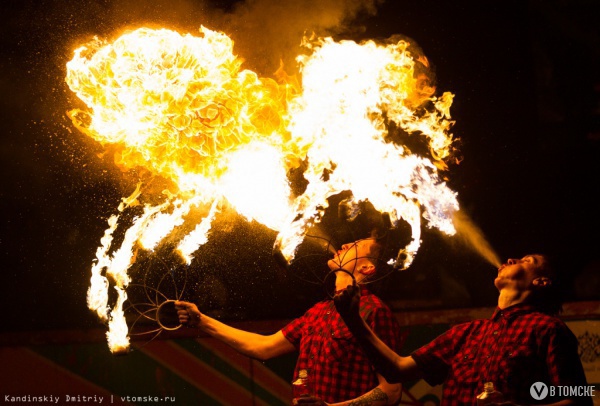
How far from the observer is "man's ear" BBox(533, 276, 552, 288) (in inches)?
164

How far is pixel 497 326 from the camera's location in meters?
4.10

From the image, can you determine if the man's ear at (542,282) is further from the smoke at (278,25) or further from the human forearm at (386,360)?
the smoke at (278,25)

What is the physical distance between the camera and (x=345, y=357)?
465 cm

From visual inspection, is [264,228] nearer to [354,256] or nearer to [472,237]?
[472,237]

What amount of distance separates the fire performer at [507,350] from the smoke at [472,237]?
11.8 feet

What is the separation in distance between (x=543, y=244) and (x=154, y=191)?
13.1 feet

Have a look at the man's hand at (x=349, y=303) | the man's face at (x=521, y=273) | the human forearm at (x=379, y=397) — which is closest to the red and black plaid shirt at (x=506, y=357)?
the man's face at (x=521, y=273)

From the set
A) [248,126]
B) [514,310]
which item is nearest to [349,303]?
[514,310]

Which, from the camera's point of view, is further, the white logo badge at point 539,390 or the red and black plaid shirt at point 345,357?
the red and black plaid shirt at point 345,357

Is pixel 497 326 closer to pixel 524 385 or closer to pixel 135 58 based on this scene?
pixel 524 385

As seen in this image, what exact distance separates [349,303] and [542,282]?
43.6 inches

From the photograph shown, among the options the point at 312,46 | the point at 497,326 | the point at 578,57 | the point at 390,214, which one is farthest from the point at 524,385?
the point at 578,57

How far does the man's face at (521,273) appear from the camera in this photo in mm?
4199

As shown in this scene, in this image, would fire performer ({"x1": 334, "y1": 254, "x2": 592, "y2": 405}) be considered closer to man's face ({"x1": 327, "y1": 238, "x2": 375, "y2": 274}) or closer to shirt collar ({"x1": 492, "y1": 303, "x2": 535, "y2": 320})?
shirt collar ({"x1": 492, "y1": 303, "x2": 535, "y2": 320})
